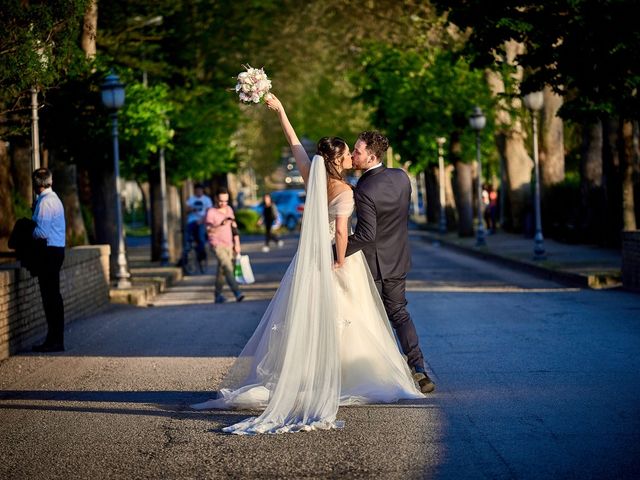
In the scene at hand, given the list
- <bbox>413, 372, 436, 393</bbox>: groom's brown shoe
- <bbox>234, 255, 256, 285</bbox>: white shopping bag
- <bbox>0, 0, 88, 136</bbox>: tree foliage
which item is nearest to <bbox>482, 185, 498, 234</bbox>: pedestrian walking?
<bbox>234, 255, 256, 285</bbox>: white shopping bag

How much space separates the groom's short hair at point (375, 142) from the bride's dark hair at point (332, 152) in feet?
1.16

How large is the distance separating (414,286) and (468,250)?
582 inches

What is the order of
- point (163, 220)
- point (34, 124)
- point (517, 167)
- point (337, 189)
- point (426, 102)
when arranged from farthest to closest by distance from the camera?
point (426, 102), point (517, 167), point (163, 220), point (34, 124), point (337, 189)

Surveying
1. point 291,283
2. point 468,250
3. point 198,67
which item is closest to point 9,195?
point 291,283

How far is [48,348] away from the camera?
48.3ft

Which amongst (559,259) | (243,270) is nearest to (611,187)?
(559,259)

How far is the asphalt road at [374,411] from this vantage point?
300 inches

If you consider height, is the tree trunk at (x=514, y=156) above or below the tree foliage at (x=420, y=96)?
below

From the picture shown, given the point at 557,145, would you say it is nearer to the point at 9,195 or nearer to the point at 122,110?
the point at 122,110

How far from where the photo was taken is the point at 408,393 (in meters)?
9.98

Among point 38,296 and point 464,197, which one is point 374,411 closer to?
point 38,296

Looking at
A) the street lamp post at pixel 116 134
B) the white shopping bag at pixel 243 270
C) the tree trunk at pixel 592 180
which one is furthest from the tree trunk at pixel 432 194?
the white shopping bag at pixel 243 270

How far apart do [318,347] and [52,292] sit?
5970 millimetres

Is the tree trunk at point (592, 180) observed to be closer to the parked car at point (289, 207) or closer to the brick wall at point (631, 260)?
the brick wall at point (631, 260)
